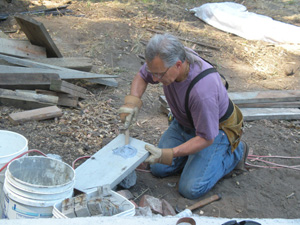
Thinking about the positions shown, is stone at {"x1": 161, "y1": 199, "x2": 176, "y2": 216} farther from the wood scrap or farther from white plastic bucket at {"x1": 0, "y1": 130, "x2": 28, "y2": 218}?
the wood scrap

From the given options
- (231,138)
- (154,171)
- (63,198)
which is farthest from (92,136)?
(63,198)

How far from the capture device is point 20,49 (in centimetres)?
552

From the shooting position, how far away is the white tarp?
8.98m

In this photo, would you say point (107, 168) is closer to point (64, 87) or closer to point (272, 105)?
point (64, 87)

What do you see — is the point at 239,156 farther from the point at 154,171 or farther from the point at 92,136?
the point at 92,136

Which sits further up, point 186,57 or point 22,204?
point 186,57

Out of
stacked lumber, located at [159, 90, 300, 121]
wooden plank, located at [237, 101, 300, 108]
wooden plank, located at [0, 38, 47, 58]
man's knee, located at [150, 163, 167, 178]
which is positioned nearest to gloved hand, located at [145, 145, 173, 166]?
man's knee, located at [150, 163, 167, 178]

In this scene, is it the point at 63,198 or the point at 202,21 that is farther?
the point at 202,21

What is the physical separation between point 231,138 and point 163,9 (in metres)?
7.29

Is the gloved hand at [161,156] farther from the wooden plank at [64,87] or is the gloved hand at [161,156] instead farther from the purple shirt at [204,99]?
the wooden plank at [64,87]

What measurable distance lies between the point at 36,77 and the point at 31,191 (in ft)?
9.47

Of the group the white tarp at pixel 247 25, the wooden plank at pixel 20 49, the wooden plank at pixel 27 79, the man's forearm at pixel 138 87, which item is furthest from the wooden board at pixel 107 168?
the white tarp at pixel 247 25

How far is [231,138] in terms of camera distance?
3.79 m

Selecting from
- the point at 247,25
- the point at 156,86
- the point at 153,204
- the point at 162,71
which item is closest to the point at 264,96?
the point at 156,86
